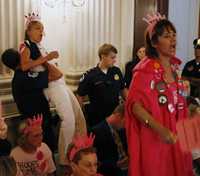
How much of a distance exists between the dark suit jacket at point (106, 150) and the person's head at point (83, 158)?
0.82 feet

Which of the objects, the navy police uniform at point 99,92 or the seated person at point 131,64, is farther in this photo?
the seated person at point 131,64

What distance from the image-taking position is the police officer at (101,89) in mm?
3479

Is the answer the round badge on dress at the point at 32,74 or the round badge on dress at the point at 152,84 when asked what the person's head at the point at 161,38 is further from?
the round badge on dress at the point at 32,74

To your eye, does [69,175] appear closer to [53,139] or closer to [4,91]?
[53,139]

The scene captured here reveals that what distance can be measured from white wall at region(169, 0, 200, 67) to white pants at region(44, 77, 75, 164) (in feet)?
7.47

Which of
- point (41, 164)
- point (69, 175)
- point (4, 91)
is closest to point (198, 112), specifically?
point (69, 175)

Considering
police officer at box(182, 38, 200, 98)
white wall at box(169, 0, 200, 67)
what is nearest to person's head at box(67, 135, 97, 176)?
police officer at box(182, 38, 200, 98)

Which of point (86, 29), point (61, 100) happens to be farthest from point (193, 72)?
point (61, 100)

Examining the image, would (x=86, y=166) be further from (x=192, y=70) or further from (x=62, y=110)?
(x=192, y=70)

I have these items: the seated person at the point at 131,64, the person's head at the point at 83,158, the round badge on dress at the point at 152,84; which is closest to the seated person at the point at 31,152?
the person's head at the point at 83,158

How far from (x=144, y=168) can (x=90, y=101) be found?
44.9 inches

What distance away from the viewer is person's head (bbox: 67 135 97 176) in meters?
2.16

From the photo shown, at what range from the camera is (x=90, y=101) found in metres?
3.56

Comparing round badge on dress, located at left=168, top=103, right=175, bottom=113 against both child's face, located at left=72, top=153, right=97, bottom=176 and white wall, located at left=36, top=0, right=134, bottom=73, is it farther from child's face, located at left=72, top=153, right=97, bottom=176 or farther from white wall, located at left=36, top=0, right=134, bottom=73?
white wall, located at left=36, top=0, right=134, bottom=73
